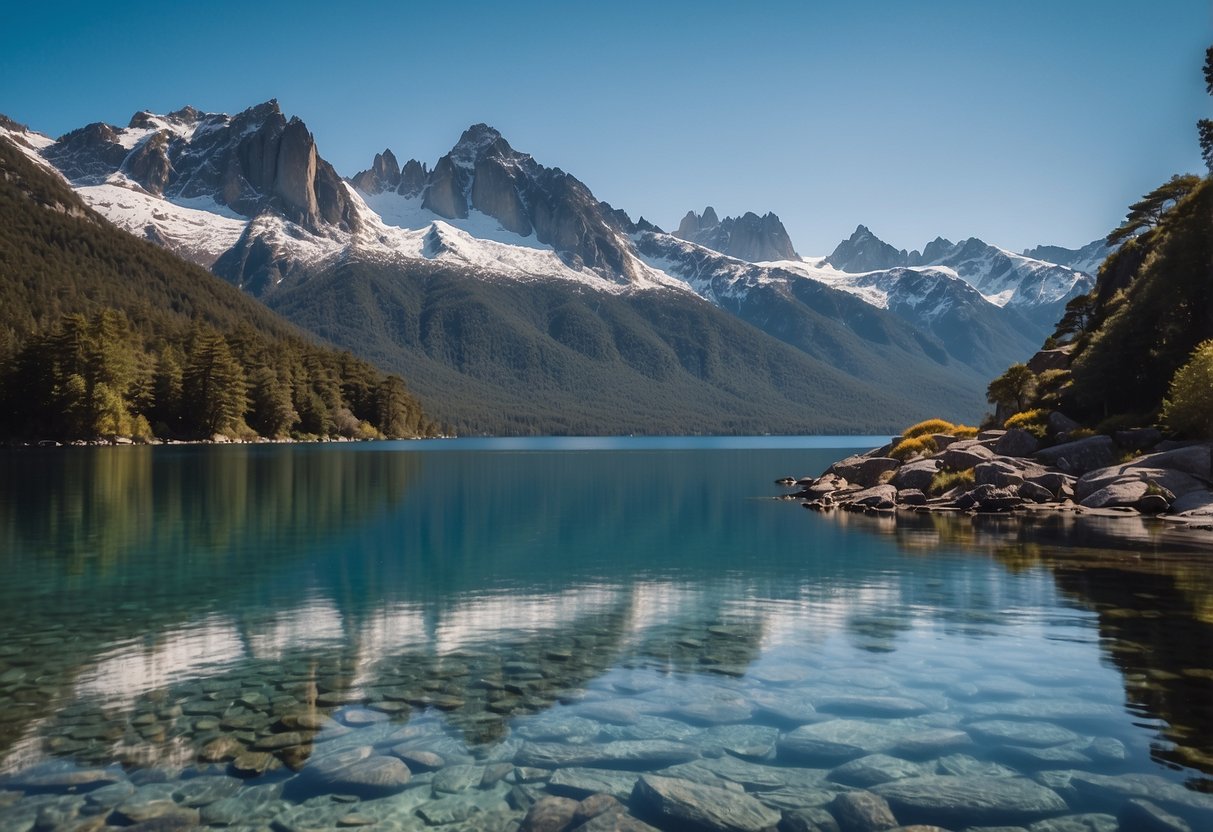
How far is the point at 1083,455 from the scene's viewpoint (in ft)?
165

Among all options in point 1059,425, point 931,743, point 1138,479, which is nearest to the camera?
point 931,743

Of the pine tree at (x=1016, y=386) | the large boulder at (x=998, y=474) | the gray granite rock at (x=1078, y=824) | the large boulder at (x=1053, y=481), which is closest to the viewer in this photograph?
the gray granite rock at (x=1078, y=824)

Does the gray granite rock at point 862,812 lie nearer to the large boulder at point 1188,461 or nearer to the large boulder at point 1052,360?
the large boulder at point 1188,461

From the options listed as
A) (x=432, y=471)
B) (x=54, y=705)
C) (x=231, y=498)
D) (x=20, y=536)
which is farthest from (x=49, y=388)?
(x=54, y=705)

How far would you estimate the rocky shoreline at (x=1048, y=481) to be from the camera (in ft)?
138

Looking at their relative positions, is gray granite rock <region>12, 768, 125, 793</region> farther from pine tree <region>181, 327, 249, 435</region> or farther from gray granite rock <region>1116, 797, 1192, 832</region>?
pine tree <region>181, 327, 249, 435</region>

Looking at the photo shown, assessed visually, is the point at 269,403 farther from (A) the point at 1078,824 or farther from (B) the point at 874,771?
(A) the point at 1078,824

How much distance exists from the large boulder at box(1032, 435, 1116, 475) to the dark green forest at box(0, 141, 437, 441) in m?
112

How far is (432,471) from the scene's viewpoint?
82688mm

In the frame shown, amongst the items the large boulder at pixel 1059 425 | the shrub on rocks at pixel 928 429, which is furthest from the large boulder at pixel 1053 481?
the shrub on rocks at pixel 928 429

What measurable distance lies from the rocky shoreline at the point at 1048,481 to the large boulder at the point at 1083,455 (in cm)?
5

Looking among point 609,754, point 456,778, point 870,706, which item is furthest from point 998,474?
point 456,778

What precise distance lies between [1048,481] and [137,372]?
397 feet

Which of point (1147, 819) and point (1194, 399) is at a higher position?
point (1194, 399)
